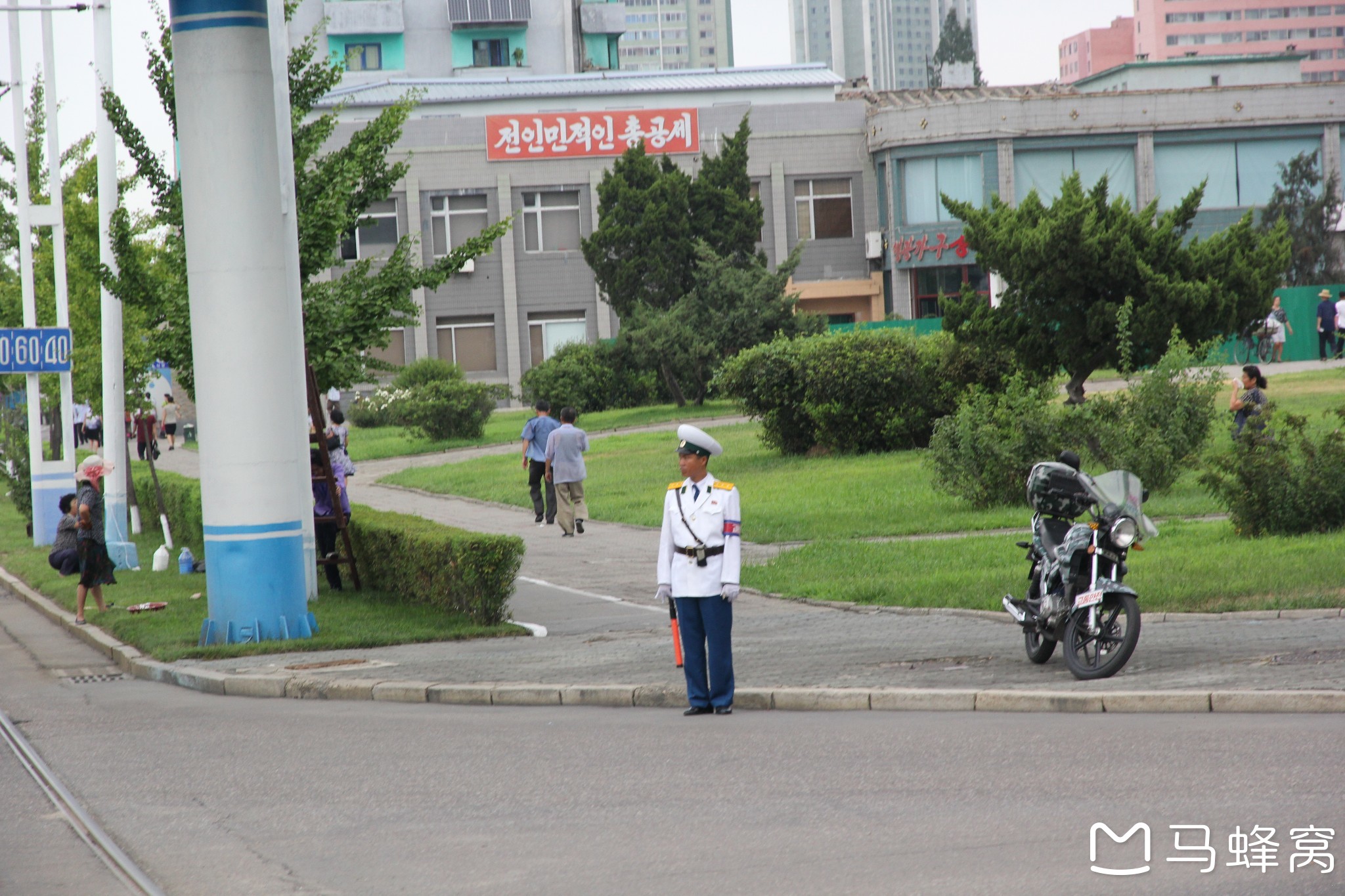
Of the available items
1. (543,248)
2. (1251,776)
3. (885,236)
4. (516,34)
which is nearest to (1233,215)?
(885,236)

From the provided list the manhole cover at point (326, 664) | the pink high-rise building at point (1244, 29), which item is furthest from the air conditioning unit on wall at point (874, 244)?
the pink high-rise building at point (1244, 29)

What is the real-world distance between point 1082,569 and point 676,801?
155 inches

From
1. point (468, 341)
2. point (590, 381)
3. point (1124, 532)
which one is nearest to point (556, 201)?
point (468, 341)

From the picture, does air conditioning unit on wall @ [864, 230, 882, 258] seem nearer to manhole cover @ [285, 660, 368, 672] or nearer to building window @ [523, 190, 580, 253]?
building window @ [523, 190, 580, 253]

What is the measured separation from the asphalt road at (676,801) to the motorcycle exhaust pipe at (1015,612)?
1.52m

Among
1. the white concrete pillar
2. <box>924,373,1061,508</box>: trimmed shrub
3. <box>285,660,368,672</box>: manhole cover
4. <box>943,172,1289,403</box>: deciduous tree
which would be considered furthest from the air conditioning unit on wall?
<box>285,660,368,672</box>: manhole cover

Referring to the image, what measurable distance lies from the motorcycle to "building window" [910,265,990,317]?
45.8m

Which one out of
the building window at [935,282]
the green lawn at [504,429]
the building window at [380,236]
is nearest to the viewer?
the green lawn at [504,429]

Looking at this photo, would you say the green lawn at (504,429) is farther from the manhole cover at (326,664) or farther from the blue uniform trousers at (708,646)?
the blue uniform trousers at (708,646)

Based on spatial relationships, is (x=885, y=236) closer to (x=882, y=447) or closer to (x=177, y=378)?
(x=882, y=447)

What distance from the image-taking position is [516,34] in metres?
75.2

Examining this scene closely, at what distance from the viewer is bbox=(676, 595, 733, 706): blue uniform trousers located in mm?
8922

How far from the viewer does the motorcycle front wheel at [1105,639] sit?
8852mm

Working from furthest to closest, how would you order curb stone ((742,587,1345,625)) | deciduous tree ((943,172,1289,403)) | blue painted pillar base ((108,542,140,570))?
deciduous tree ((943,172,1289,403)), blue painted pillar base ((108,542,140,570)), curb stone ((742,587,1345,625))
